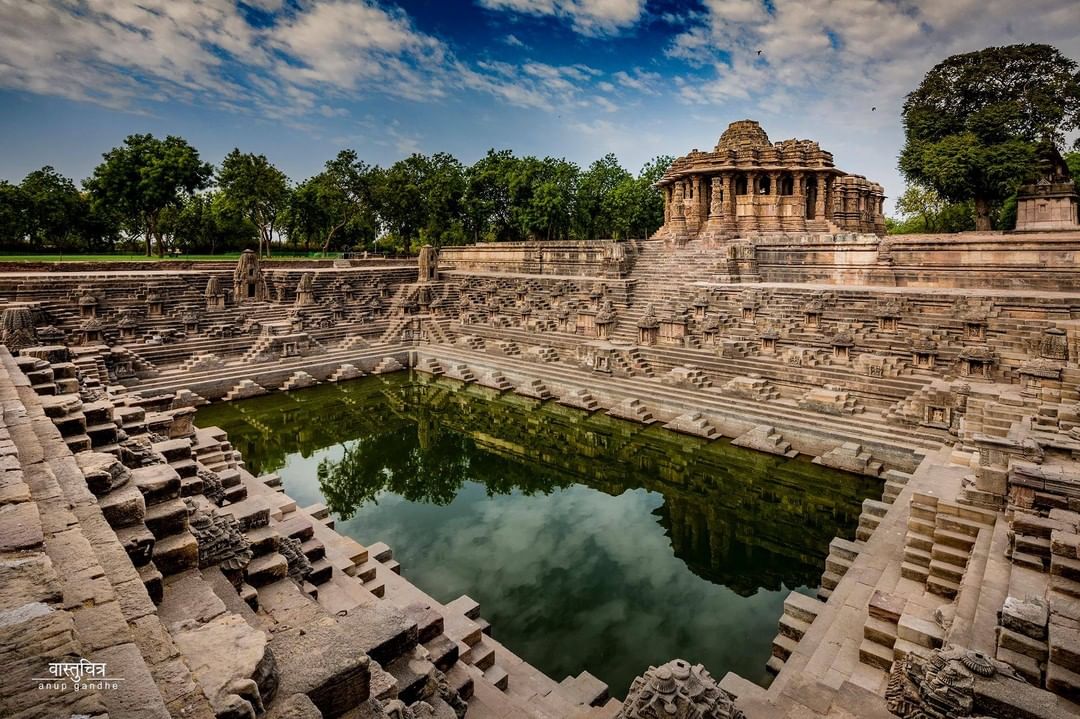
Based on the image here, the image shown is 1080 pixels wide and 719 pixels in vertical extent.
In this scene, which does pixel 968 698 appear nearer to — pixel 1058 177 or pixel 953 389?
pixel 953 389

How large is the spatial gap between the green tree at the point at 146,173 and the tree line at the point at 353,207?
3.50 ft

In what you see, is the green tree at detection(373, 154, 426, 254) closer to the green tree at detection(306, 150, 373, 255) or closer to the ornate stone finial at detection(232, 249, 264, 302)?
the green tree at detection(306, 150, 373, 255)

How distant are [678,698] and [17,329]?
2042 centimetres

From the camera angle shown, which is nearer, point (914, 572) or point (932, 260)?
point (914, 572)

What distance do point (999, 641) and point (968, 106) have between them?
1305 inches

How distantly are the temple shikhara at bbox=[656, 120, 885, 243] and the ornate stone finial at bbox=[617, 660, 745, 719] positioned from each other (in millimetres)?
27632

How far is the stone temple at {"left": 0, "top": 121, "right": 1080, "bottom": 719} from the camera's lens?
3.81m

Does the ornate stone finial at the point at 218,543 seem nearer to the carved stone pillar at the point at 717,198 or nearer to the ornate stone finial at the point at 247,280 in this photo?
the ornate stone finial at the point at 247,280

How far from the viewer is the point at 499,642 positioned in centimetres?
782

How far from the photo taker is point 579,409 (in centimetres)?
1797

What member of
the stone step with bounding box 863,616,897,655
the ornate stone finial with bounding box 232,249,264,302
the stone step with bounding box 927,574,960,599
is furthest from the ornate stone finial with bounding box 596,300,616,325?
the ornate stone finial with bounding box 232,249,264,302

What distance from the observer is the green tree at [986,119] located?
24984 mm

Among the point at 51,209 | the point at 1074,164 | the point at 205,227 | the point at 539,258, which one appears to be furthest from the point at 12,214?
the point at 1074,164

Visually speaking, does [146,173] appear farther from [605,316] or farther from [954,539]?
[954,539]
